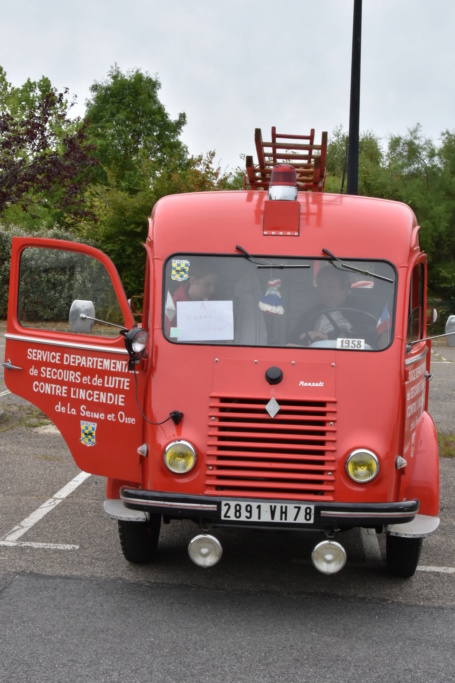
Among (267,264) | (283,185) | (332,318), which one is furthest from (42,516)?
(283,185)

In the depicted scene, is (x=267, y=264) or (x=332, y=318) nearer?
(x=332, y=318)

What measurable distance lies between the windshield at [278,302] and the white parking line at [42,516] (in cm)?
189

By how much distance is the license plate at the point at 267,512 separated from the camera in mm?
5332

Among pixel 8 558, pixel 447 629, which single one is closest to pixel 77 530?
pixel 8 558

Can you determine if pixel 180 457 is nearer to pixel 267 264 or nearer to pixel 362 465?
pixel 362 465

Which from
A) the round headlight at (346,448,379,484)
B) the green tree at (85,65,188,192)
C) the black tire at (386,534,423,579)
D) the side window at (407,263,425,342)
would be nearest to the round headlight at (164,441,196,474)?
the round headlight at (346,448,379,484)

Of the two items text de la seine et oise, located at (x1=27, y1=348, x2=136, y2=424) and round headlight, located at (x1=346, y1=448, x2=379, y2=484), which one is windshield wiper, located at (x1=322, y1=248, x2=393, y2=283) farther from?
text de la seine et oise, located at (x1=27, y1=348, x2=136, y2=424)

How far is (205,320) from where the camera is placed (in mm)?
6020

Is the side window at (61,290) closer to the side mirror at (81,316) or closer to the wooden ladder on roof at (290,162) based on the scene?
the side mirror at (81,316)

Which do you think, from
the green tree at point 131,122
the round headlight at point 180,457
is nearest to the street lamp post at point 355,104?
the round headlight at point 180,457

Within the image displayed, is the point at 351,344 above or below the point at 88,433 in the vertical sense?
above

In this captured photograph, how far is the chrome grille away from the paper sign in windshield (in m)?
0.52

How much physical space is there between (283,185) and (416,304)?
1.36 meters

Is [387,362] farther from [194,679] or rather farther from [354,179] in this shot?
[354,179]
